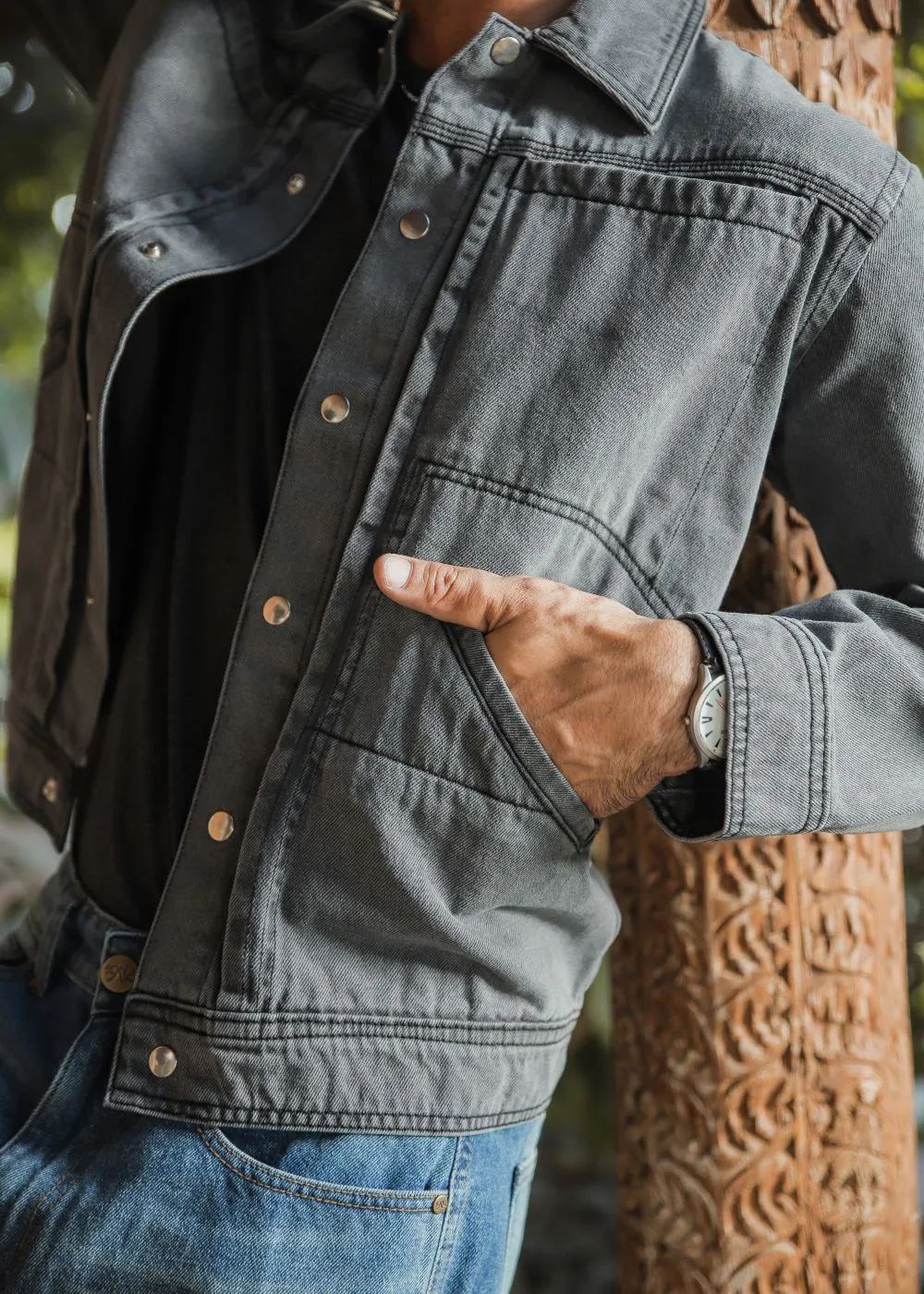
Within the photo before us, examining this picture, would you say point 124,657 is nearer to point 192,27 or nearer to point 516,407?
point 516,407

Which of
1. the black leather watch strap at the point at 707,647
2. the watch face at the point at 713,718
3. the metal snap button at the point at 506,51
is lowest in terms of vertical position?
the watch face at the point at 713,718

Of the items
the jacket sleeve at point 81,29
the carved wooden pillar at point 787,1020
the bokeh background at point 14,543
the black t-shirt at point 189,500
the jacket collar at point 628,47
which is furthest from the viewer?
the bokeh background at point 14,543

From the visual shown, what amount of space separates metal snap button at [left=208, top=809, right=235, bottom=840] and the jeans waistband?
17 centimetres

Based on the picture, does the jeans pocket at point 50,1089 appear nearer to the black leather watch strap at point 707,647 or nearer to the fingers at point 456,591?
the fingers at point 456,591

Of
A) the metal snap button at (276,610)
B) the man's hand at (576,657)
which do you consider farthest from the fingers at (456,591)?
the metal snap button at (276,610)

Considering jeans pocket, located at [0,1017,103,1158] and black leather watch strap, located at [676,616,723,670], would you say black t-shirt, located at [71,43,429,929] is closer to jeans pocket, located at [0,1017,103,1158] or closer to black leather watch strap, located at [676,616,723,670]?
jeans pocket, located at [0,1017,103,1158]

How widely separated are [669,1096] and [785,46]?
4.00 ft

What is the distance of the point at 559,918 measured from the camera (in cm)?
105

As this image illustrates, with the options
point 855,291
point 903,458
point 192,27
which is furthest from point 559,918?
point 192,27

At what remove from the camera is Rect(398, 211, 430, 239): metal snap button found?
3.34ft

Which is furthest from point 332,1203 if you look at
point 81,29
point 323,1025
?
point 81,29

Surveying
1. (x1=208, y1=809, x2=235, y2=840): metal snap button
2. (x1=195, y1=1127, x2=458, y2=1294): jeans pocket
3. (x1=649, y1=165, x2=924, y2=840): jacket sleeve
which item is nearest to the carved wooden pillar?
(x1=649, y1=165, x2=924, y2=840): jacket sleeve

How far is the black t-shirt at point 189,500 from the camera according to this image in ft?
3.70

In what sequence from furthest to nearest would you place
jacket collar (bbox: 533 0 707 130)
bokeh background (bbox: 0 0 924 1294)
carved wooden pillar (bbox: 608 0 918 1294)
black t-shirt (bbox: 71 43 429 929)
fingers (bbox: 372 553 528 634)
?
bokeh background (bbox: 0 0 924 1294)
carved wooden pillar (bbox: 608 0 918 1294)
black t-shirt (bbox: 71 43 429 929)
jacket collar (bbox: 533 0 707 130)
fingers (bbox: 372 553 528 634)
